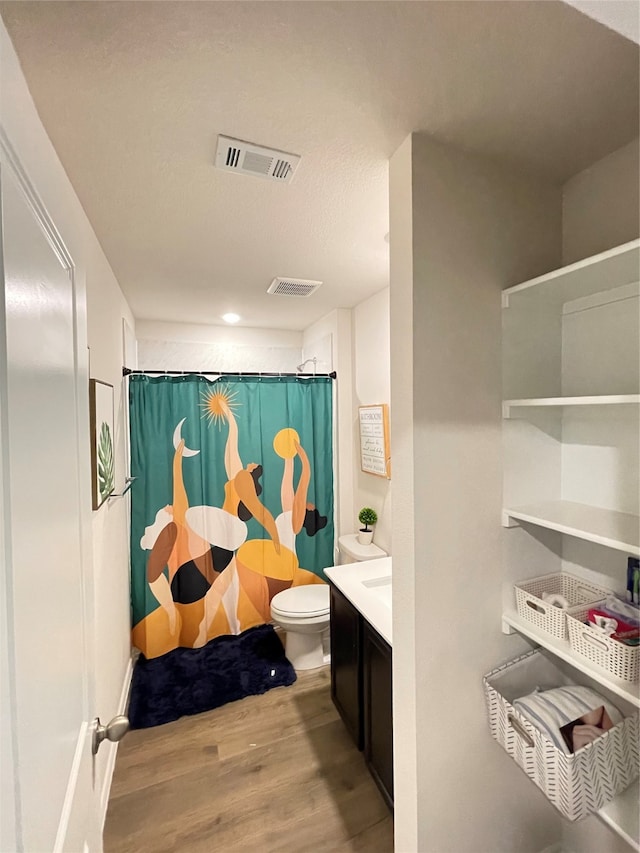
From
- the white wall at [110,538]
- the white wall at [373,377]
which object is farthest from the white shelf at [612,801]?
the white wall at [110,538]

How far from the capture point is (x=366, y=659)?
166cm

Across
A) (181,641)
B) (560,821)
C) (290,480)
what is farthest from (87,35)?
(181,641)

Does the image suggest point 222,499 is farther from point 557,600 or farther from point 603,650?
point 603,650

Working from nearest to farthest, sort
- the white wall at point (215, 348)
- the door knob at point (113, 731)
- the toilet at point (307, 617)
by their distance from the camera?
the door knob at point (113, 731)
the toilet at point (307, 617)
the white wall at point (215, 348)

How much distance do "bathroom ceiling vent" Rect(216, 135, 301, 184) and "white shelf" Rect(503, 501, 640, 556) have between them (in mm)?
1261

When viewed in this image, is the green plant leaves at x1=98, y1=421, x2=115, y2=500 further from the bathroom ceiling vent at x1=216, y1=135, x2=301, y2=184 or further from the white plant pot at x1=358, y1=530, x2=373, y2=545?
the white plant pot at x1=358, y1=530, x2=373, y2=545

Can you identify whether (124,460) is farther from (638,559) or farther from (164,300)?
(638,559)

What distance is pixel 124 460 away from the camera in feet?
7.58

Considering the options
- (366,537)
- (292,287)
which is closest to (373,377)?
(292,287)

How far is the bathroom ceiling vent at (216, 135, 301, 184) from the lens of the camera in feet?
3.56

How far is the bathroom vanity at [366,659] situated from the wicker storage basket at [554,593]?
0.51 metres

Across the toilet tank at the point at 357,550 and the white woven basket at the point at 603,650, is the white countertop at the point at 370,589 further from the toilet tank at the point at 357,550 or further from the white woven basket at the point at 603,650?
the white woven basket at the point at 603,650

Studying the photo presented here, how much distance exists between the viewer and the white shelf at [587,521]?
93cm

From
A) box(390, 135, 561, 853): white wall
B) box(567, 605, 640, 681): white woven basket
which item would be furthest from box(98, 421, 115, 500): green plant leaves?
box(567, 605, 640, 681): white woven basket
